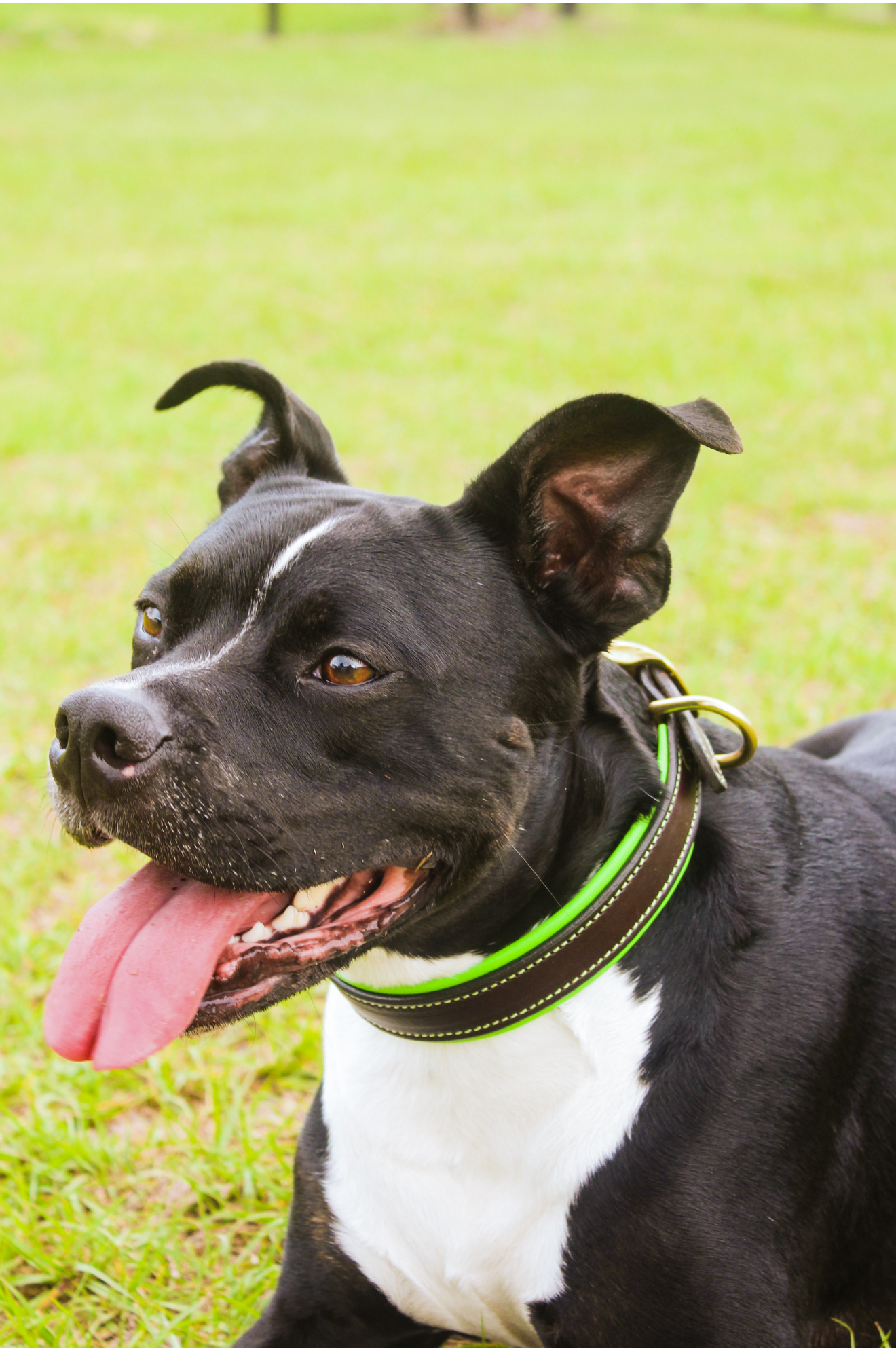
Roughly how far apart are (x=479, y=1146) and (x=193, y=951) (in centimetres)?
62

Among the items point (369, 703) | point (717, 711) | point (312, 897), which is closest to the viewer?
point (369, 703)

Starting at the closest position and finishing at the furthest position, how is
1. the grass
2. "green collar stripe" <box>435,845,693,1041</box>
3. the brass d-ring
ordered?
"green collar stripe" <box>435,845,693,1041</box>
the brass d-ring
the grass

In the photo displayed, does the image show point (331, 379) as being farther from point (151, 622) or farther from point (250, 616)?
point (250, 616)

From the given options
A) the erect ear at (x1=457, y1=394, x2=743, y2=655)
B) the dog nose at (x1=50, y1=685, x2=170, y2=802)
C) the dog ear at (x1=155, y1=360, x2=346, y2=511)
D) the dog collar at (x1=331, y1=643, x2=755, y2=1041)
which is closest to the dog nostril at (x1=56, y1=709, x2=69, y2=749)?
the dog nose at (x1=50, y1=685, x2=170, y2=802)

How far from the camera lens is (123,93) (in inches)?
1007

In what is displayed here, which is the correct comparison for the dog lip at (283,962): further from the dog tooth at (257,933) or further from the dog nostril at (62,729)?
the dog nostril at (62,729)

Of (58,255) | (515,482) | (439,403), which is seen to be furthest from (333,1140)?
(58,255)

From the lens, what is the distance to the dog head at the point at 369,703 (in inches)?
78.7

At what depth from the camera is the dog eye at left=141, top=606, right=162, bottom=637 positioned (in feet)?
7.91

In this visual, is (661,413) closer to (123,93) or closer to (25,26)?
(123,93)

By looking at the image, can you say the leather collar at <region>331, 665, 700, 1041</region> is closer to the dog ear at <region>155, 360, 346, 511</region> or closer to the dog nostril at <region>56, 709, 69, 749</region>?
the dog nostril at <region>56, 709, 69, 749</region>

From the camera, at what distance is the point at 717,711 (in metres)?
2.30

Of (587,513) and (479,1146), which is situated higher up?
(587,513)

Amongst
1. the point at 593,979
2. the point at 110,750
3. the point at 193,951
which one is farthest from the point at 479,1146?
the point at 110,750
